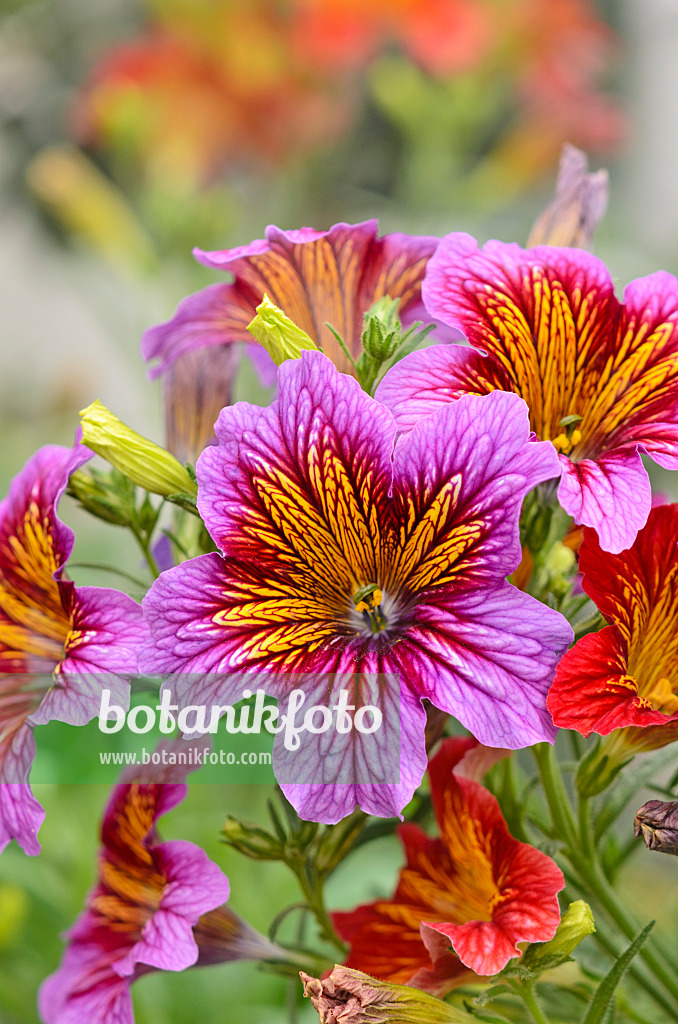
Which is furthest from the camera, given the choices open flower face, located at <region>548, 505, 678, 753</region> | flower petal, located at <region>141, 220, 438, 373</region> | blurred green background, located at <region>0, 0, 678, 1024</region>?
blurred green background, located at <region>0, 0, 678, 1024</region>

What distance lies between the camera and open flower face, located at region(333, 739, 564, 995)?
10.8 inches

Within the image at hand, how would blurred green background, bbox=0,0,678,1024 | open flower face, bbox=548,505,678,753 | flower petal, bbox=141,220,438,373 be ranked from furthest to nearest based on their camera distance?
blurred green background, bbox=0,0,678,1024 → flower petal, bbox=141,220,438,373 → open flower face, bbox=548,505,678,753

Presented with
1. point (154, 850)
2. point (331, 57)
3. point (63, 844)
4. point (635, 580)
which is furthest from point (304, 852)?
point (331, 57)

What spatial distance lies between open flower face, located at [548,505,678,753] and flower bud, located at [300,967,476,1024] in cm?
10

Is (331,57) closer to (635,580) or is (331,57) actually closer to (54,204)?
(54,204)

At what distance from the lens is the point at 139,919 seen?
364 millimetres

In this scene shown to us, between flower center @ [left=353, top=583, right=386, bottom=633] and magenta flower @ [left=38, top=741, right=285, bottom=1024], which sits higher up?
flower center @ [left=353, top=583, right=386, bottom=633]

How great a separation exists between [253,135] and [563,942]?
1135 mm

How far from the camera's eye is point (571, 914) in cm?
28

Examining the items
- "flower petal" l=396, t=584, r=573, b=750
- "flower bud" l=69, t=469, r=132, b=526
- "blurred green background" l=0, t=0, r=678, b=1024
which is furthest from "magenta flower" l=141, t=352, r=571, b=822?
"blurred green background" l=0, t=0, r=678, b=1024

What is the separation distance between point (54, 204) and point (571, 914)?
47.2 inches

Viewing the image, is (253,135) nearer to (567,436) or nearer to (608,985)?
(567,436)

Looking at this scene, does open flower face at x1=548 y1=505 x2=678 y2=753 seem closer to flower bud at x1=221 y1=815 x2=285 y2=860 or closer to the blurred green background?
flower bud at x1=221 y1=815 x2=285 y2=860

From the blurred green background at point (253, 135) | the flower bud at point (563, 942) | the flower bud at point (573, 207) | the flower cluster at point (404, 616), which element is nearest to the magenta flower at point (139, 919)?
the flower cluster at point (404, 616)
